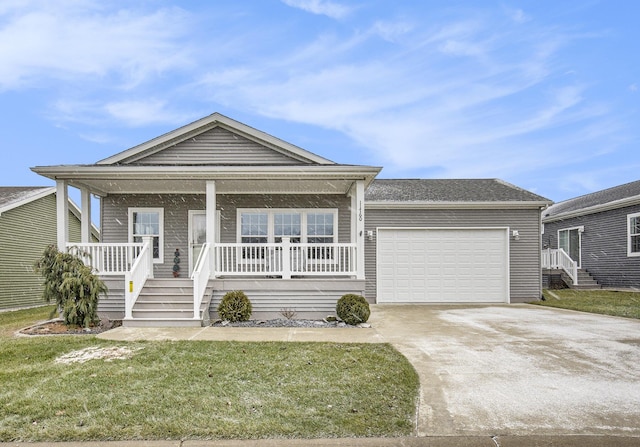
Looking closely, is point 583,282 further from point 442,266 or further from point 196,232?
point 196,232

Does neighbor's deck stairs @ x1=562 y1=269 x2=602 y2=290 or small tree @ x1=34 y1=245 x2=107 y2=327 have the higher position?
small tree @ x1=34 y1=245 x2=107 y2=327

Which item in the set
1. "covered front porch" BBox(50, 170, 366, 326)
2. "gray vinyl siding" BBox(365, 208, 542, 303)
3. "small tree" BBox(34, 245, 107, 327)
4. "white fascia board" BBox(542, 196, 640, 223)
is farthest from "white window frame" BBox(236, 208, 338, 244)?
"white fascia board" BBox(542, 196, 640, 223)

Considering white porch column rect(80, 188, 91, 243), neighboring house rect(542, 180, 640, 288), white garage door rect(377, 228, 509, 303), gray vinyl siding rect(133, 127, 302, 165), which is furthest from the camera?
neighboring house rect(542, 180, 640, 288)

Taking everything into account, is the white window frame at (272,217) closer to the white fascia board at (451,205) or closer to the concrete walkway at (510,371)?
the white fascia board at (451,205)

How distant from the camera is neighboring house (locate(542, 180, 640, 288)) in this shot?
16469 millimetres

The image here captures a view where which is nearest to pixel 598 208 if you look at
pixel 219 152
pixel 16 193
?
pixel 219 152

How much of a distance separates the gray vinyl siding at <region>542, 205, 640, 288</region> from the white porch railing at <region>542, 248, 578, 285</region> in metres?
0.91

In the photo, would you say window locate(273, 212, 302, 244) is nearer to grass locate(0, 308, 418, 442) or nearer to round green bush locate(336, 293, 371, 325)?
round green bush locate(336, 293, 371, 325)

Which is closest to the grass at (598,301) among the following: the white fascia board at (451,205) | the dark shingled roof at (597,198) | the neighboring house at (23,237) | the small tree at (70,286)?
the white fascia board at (451,205)

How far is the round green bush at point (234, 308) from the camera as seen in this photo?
30.3 feet

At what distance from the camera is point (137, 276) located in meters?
9.48

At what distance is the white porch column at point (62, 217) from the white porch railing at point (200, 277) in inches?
126

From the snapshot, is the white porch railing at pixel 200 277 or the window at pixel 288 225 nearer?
the white porch railing at pixel 200 277

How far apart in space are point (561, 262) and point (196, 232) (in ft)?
49.4
